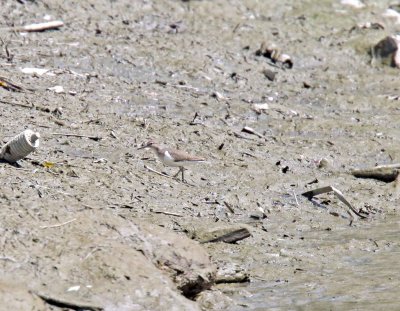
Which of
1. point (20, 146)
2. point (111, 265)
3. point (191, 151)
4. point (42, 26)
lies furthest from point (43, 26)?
point (111, 265)

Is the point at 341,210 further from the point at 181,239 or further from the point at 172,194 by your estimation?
the point at 181,239

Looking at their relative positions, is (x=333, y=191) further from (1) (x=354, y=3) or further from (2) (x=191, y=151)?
(1) (x=354, y=3)

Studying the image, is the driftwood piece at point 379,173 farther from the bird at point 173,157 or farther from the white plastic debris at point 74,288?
the white plastic debris at point 74,288

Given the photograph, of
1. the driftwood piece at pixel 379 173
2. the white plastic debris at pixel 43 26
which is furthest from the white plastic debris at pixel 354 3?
the driftwood piece at pixel 379 173

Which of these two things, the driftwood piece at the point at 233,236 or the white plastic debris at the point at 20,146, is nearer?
the driftwood piece at the point at 233,236

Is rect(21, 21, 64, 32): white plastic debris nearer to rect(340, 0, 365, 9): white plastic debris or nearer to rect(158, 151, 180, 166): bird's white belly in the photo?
rect(158, 151, 180, 166): bird's white belly

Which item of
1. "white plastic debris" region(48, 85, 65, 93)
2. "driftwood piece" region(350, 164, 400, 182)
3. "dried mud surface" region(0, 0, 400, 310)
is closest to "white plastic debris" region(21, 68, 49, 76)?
"dried mud surface" region(0, 0, 400, 310)
